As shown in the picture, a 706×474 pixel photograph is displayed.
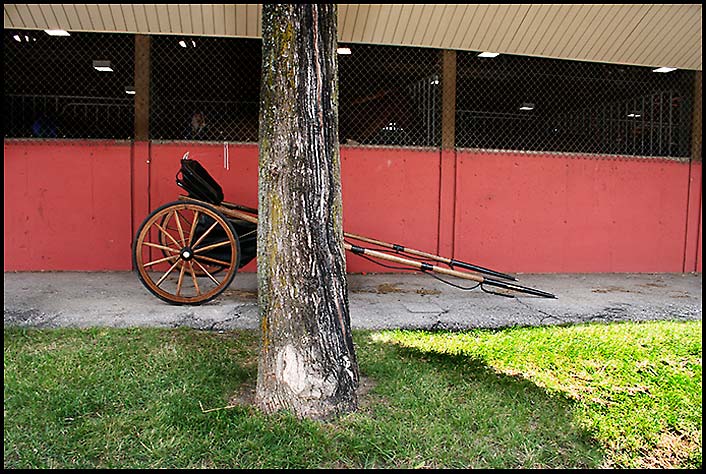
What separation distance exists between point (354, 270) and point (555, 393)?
3752mm

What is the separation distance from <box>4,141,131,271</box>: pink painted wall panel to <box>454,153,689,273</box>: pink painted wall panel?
3790mm

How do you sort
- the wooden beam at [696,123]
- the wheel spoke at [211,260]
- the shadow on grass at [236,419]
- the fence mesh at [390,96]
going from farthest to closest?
the wooden beam at [696,123]
the fence mesh at [390,96]
the wheel spoke at [211,260]
the shadow on grass at [236,419]

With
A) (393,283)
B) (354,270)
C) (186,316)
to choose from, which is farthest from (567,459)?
(354,270)

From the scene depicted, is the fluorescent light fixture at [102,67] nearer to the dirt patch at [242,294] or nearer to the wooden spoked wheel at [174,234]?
the wooden spoked wheel at [174,234]

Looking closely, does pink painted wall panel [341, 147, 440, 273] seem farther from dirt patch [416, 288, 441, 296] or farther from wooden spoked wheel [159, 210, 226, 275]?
wooden spoked wheel [159, 210, 226, 275]

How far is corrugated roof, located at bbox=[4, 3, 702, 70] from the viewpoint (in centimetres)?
582

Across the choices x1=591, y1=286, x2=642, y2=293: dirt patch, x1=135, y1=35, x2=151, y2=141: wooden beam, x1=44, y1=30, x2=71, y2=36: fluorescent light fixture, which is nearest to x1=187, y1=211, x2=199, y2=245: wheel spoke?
x1=135, y1=35, x2=151, y2=141: wooden beam

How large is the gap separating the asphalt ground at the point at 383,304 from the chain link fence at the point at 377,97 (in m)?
1.66

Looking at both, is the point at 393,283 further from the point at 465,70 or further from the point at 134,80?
the point at 134,80

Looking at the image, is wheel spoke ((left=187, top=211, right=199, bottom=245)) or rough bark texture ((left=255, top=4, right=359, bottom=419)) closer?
rough bark texture ((left=255, top=4, right=359, bottom=419))

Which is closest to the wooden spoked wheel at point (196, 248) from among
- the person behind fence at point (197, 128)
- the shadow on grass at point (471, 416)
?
the shadow on grass at point (471, 416)

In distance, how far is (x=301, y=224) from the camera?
9.68 feet

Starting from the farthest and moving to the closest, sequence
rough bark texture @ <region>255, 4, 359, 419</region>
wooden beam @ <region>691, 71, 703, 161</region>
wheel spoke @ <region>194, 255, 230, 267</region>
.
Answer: wooden beam @ <region>691, 71, 703, 161</region>, wheel spoke @ <region>194, 255, 230, 267</region>, rough bark texture @ <region>255, 4, 359, 419</region>

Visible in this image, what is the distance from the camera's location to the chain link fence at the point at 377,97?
657 cm
